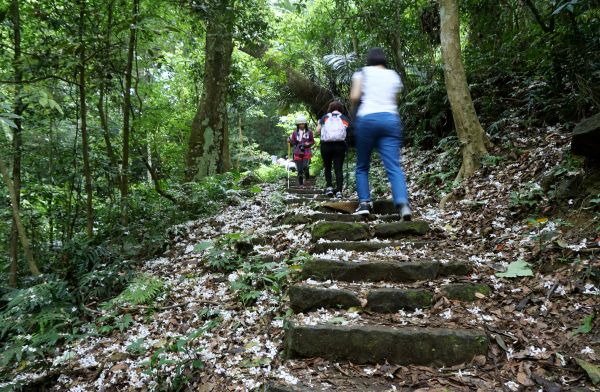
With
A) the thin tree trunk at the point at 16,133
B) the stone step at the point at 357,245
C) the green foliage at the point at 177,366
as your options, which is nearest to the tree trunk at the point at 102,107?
the thin tree trunk at the point at 16,133

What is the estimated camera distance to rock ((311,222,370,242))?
5.17 metres

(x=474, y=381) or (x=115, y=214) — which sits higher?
(x=115, y=214)

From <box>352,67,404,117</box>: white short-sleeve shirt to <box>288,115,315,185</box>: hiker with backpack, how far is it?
5228 millimetres

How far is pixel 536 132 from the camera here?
6.75 m

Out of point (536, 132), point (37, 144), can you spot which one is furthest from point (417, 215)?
point (37, 144)

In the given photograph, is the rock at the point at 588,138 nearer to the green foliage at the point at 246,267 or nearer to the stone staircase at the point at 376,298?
the stone staircase at the point at 376,298

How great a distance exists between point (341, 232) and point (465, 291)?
185 cm

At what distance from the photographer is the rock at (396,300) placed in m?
3.57

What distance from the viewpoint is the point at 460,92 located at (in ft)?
22.1

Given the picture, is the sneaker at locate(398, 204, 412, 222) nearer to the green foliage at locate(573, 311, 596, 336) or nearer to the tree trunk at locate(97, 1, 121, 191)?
the green foliage at locate(573, 311, 596, 336)

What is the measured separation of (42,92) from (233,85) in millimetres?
10412

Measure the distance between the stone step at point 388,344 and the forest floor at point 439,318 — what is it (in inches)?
3.3

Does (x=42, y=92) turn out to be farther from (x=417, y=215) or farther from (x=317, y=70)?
(x=317, y=70)

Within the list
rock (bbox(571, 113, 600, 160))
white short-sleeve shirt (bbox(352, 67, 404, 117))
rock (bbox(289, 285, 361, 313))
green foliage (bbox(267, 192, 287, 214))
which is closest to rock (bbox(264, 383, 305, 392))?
rock (bbox(289, 285, 361, 313))
